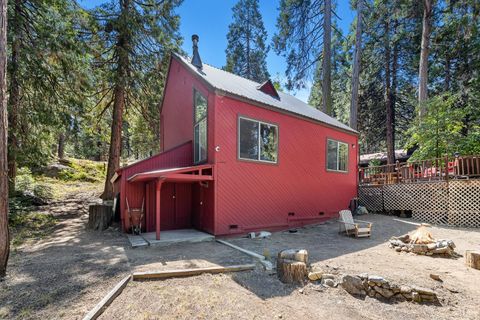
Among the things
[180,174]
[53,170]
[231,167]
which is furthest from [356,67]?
[53,170]

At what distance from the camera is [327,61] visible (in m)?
18.2

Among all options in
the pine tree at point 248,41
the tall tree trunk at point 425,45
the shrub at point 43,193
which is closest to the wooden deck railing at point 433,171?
the tall tree trunk at point 425,45

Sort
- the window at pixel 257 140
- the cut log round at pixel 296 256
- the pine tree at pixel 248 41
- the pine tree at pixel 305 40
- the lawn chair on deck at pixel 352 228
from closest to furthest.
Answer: the cut log round at pixel 296 256, the lawn chair on deck at pixel 352 228, the window at pixel 257 140, the pine tree at pixel 305 40, the pine tree at pixel 248 41

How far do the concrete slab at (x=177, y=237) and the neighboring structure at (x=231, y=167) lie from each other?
0.30 m

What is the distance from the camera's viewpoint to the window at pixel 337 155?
12.0 m

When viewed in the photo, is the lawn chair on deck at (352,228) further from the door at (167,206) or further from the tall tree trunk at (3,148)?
the tall tree trunk at (3,148)

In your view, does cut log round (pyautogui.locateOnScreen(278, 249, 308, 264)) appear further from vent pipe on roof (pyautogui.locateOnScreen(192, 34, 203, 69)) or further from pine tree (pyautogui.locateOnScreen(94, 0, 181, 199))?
pine tree (pyautogui.locateOnScreen(94, 0, 181, 199))

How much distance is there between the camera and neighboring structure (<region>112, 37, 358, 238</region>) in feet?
27.0

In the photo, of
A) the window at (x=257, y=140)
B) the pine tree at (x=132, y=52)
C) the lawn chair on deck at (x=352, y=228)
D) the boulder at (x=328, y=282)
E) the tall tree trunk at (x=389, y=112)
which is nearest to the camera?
the boulder at (x=328, y=282)

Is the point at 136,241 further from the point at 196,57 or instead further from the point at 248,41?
the point at 248,41

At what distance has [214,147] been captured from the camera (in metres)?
8.15

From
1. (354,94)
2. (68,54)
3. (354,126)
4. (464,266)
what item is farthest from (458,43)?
(68,54)

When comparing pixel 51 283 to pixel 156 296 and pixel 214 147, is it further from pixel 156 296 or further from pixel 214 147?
pixel 214 147

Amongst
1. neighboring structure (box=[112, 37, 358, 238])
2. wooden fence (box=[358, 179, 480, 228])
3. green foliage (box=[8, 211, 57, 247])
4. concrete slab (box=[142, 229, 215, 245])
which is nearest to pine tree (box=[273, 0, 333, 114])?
wooden fence (box=[358, 179, 480, 228])
